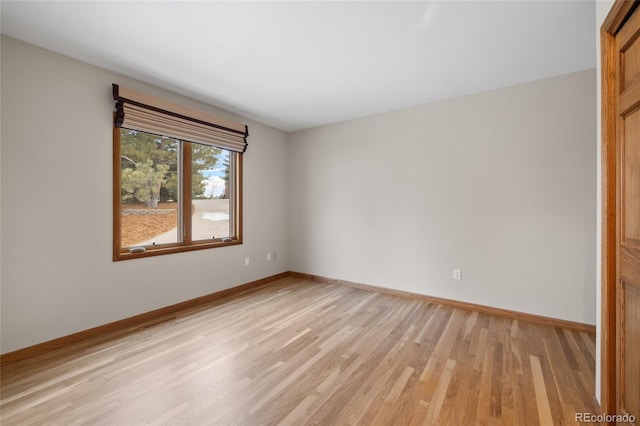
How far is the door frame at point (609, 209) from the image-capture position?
53.2 inches

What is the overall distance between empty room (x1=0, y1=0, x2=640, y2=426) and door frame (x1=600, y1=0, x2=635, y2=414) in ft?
0.04

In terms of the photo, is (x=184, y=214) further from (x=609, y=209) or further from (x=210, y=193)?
(x=609, y=209)

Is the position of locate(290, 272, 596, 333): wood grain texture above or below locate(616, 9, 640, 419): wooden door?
below

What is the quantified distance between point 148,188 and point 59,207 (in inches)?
30.2

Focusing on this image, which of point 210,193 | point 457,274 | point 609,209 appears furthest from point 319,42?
point 457,274

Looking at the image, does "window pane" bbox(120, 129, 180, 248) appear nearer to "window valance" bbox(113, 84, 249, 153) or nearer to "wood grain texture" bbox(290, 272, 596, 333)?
"window valance" bbox(113, 84, 249, 153)

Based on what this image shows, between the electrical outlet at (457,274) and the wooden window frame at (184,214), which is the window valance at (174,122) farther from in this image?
the electrical outlet at (457,274)

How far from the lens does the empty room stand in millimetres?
1559

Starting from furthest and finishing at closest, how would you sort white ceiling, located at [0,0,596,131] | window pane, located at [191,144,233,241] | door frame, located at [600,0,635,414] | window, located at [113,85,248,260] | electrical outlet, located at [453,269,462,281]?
1. window pane, located at [191,144,233,241]
2. electrical outlet, located at [453,269,462,281]
3. window, located at [113,85,248,260]
4. white ceiling, located at [0,0,596,131]
5. door frame, located at [600,0,635,414]

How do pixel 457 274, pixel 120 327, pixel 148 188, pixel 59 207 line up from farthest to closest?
1. pixel 457 274
2. pixel 148 188
3. pixel 120 327
4. pixel 59 207

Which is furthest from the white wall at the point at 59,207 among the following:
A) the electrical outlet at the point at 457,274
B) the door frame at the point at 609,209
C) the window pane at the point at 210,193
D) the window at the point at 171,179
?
the door frame at the point at 609,209

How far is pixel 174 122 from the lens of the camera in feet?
9.81

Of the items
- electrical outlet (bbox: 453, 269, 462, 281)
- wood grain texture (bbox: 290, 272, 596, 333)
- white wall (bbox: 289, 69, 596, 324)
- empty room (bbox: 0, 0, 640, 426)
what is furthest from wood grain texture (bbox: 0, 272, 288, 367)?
electrical outlet (bbox: 453, 269, 462, 281)

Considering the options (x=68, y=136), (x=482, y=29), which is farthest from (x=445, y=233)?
(x=68, y=136)
